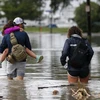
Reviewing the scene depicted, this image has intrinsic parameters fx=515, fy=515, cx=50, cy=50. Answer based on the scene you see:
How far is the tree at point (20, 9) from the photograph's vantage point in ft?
313

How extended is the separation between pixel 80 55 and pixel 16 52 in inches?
65.0

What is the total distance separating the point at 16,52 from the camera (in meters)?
11.7

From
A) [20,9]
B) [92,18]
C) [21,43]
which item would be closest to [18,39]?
[21,43]

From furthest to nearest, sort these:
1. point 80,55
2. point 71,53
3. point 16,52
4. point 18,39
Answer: point 18,39
point 16,52
point 71,53
point 80,55

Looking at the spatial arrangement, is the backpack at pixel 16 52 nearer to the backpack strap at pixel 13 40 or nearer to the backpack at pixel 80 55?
the backpack strap at pixel 13 40

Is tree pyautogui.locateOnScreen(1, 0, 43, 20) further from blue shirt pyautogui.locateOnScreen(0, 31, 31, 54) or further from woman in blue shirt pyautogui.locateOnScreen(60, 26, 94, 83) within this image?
woman in blue shirt pyautogui.locateOnScreen(60, 26, 94, 83)

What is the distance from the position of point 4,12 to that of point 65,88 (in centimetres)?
8819

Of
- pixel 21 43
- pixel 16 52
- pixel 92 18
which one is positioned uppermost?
pixel 21 43

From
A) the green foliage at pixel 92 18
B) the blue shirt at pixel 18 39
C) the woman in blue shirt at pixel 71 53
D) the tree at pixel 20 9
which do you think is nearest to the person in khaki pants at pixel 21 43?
the blue shirt at pixel 18 39

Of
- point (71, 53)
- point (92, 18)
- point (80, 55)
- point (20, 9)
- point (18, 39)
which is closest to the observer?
point (80, 55)

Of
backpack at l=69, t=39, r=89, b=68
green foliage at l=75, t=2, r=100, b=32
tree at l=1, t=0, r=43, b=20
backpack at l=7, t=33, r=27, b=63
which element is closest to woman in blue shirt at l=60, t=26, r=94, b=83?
backpack at l=69, t=39, r=89, b=68

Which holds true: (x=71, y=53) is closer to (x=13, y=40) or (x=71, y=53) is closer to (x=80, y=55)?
(x=80, y=55)

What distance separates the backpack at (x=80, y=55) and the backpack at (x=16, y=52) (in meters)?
1.33

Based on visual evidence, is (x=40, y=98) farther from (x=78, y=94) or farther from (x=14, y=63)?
(x=14, y=63)
